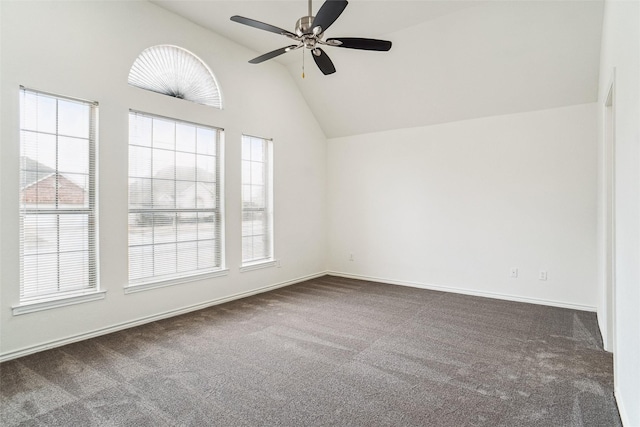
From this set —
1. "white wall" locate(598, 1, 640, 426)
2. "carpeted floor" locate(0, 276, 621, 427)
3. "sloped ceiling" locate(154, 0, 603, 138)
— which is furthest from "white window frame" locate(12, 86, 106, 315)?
"white wall" locate(598, 1, 640, 426)

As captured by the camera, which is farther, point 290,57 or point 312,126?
point 312,126

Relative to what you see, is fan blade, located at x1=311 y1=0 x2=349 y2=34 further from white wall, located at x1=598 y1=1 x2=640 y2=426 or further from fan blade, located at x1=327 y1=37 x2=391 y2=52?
white wall, located at x1=598 y1=1 x2=640 y2=426

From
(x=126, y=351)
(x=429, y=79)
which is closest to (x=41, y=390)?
(x=126, y=351)

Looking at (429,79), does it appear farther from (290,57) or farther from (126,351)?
(126,351)

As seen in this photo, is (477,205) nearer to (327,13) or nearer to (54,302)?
(327,13)

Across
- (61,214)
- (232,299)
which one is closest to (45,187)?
(61,214)

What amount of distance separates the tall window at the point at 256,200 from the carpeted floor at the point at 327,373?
1.20 m

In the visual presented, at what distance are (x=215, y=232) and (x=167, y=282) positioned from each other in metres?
0.90

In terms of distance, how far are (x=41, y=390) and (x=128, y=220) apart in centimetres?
168

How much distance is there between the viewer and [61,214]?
3096mm

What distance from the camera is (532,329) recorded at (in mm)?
3527

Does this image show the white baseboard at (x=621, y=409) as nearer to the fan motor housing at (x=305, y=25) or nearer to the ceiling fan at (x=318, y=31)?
the ceiling fan at (x=318, y=31)

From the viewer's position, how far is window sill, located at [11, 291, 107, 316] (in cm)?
280

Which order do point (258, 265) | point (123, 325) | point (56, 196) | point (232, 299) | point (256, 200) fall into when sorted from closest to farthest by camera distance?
1. point (56, 196)
2. point (123, 325)
3. point (232, 299)
4. point (258, 265)
5. point (256, 200)
